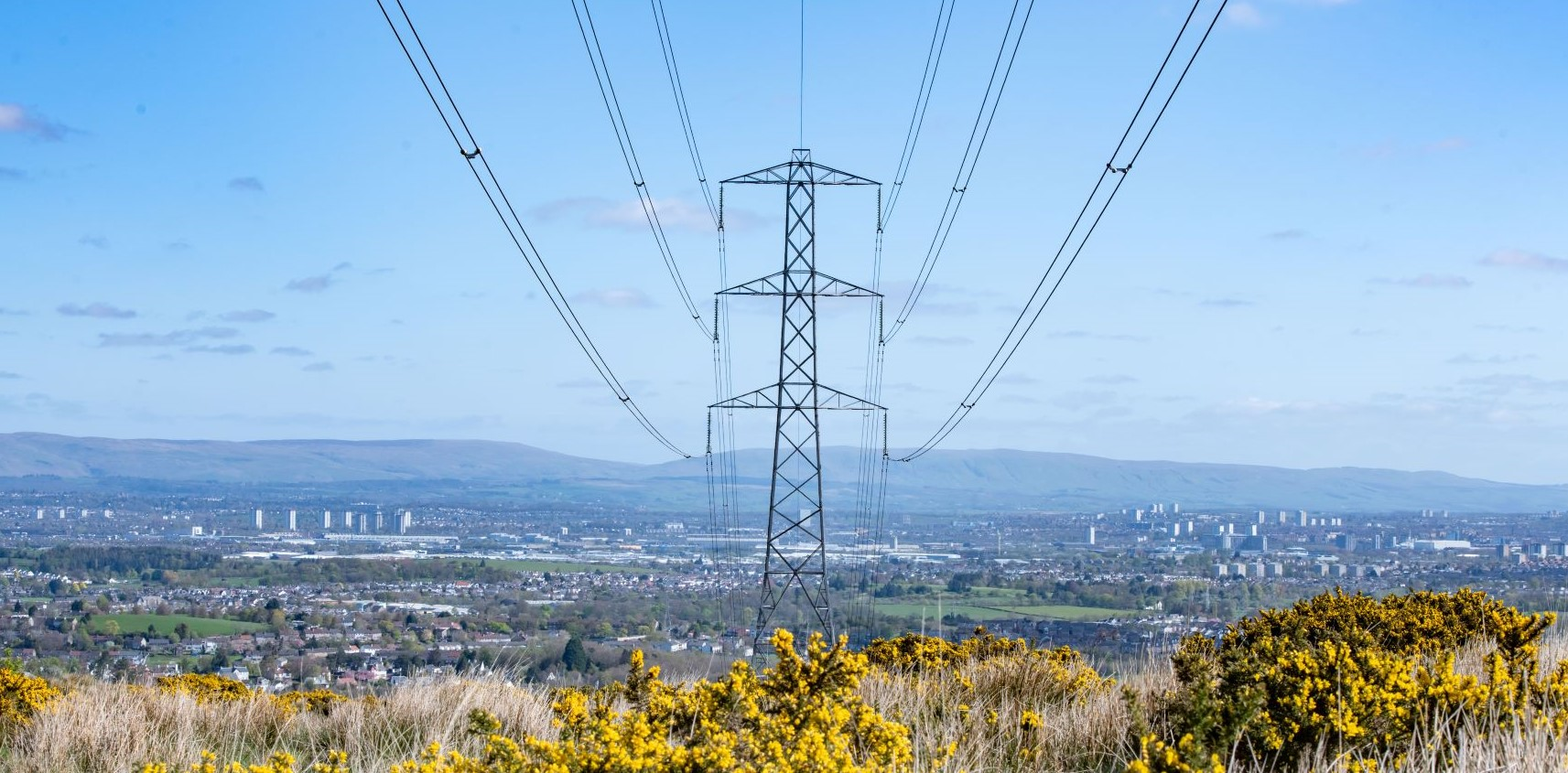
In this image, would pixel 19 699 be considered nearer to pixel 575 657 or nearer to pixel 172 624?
pixel 575 657

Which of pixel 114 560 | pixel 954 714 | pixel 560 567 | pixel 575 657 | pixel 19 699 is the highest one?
pixel 954 714

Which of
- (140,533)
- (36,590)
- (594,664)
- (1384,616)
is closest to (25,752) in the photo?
(1384,616)

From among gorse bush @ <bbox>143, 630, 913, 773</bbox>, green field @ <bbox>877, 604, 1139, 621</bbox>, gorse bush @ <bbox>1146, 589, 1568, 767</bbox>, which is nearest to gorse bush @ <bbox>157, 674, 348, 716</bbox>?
gorse bush @ <bbox>143, 630, 913, 773</bbox>

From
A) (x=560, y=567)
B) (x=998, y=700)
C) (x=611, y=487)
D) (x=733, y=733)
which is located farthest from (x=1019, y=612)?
(x=611, y=487)

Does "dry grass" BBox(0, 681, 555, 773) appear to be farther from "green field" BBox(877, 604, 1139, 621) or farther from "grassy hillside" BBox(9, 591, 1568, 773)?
"green field" BBox(877, 604, 1139, 621)

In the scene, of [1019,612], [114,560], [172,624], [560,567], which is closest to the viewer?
[172,624]

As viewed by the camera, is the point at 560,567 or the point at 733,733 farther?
the point at 560,567
